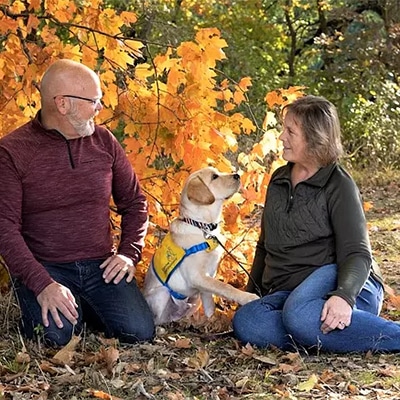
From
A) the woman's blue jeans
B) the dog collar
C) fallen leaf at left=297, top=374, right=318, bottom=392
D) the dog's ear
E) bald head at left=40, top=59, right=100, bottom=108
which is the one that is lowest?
fallen leaf at left=297, top=374, right=318, bottom=392

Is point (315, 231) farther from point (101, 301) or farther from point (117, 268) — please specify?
point (101, 301)

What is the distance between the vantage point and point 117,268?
465cm

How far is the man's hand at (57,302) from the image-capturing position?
4.22 metres

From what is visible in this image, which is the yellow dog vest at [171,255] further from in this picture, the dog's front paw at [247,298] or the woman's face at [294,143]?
the woman's face at [294,143]

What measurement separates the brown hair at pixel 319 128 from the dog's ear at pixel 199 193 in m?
0.71

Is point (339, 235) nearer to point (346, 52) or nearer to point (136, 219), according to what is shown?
point (136, 219)

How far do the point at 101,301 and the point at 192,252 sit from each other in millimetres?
584

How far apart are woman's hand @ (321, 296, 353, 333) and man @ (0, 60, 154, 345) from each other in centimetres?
102

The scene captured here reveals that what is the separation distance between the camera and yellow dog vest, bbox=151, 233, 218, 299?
4.85 meters

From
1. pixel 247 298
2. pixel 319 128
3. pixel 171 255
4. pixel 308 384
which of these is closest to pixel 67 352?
pixel 171 255

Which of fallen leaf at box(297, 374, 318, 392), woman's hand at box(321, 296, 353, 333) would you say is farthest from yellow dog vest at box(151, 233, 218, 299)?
fallen leaf at box(297, 374, 318, 392)

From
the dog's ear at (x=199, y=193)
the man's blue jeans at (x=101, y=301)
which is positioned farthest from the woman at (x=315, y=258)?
the man's blue jeans at (x=101, y=301)

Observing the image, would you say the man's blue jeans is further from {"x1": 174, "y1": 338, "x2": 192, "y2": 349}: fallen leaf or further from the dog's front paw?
the dog's front paw

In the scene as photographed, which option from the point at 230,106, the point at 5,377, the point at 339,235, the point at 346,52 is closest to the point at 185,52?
the point at 230,106
